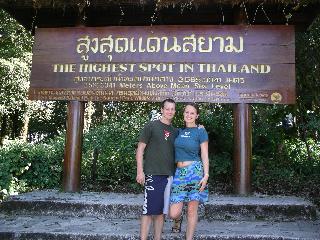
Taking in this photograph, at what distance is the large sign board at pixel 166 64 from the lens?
20.2ft

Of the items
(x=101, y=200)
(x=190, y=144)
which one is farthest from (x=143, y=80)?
(x=190, y=144)

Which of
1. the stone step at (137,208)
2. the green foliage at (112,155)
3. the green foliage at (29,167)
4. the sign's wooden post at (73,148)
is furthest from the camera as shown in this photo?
the green foliage at (112,155)

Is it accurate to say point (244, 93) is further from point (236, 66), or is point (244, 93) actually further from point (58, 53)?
point (58, 53)

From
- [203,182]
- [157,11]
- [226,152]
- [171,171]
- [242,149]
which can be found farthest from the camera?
[226,152]

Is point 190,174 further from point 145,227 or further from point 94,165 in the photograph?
point 94,165

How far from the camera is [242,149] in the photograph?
611 cm

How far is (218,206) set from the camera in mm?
5145

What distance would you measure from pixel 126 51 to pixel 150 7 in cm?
93

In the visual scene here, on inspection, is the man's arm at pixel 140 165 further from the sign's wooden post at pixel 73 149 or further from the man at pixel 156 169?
the sign's wooden post at pixel 73 149

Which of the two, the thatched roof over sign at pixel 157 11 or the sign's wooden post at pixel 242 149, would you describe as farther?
the thatched roof over sign at pixel 157 11

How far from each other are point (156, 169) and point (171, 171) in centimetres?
17

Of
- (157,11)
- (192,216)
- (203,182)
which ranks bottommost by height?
(192,216)

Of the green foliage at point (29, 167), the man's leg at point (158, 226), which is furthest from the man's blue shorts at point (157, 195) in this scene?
the green foliage at point (29, 167)

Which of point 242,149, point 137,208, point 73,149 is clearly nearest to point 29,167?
point 73,149
